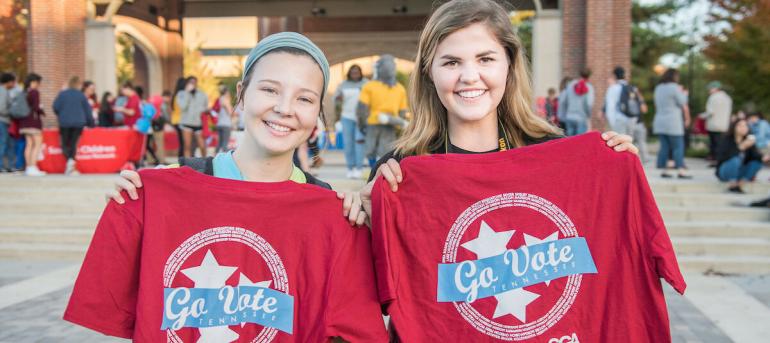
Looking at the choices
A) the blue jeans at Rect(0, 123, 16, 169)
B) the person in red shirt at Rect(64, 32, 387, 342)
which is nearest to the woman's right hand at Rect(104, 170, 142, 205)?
the person in red shirt at Rect(64, 32, 387, 342)

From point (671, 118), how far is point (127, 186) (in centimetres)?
Result: 988

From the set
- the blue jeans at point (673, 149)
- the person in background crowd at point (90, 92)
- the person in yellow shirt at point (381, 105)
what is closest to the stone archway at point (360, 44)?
the person in background crowd at point (90, 92)

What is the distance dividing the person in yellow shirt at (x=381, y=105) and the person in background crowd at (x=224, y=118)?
4.19m

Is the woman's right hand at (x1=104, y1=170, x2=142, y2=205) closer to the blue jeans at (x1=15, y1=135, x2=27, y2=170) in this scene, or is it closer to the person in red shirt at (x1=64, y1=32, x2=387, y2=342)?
the person in red shirt at (x1=64, y1=32, x2=387, y2=342)

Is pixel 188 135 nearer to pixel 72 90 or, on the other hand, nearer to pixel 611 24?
pixel 72 90

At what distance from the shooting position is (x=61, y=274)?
23.3 feet

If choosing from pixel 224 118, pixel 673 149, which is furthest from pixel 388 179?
pixel 224 118

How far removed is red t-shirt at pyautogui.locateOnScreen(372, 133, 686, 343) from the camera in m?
2.27

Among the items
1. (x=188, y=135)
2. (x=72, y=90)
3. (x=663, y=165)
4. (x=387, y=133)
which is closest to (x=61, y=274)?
(x=387, y=133)

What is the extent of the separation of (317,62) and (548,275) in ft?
3.56

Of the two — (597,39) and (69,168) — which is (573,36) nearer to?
(597,39)

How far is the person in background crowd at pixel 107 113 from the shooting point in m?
13.6

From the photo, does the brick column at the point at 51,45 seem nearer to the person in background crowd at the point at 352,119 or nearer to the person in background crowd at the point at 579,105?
the person in background crowd at the point at 352,119

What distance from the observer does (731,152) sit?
30.7 feet
